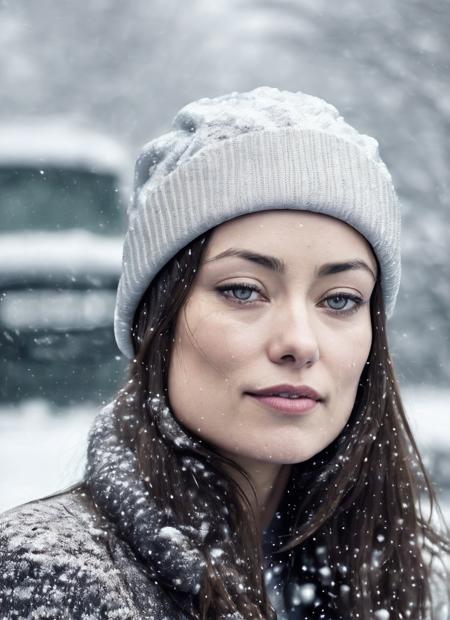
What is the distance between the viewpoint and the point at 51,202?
20.0ft

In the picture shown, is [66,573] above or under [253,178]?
under

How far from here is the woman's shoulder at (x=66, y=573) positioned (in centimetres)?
142

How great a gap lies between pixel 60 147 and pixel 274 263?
4.89 m

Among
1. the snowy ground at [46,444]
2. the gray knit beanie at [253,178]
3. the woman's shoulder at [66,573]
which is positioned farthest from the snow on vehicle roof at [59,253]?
the woman's shoulder at [66,573]

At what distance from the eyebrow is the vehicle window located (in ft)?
14.7

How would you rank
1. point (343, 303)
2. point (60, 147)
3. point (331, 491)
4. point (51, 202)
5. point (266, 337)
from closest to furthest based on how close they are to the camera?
point (266, 337) < point (343, 303) < point (331, 491) < point (51, 202) < point (60, 147)

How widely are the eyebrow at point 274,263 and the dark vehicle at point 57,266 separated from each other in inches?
155

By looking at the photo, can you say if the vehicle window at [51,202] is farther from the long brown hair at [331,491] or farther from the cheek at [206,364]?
the cheek at [206,364]

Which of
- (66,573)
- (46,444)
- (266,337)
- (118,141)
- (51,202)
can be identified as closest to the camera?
(66,573)

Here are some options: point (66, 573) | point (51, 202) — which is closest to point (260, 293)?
point (66, 573)

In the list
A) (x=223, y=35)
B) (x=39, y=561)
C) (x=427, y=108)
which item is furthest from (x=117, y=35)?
(x=39, y=561)

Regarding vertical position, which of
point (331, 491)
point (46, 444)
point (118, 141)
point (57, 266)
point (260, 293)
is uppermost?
point (118, 141)

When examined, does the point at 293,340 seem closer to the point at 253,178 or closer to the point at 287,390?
the point at 287,390

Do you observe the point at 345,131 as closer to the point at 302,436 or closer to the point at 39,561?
the point at 302,436
